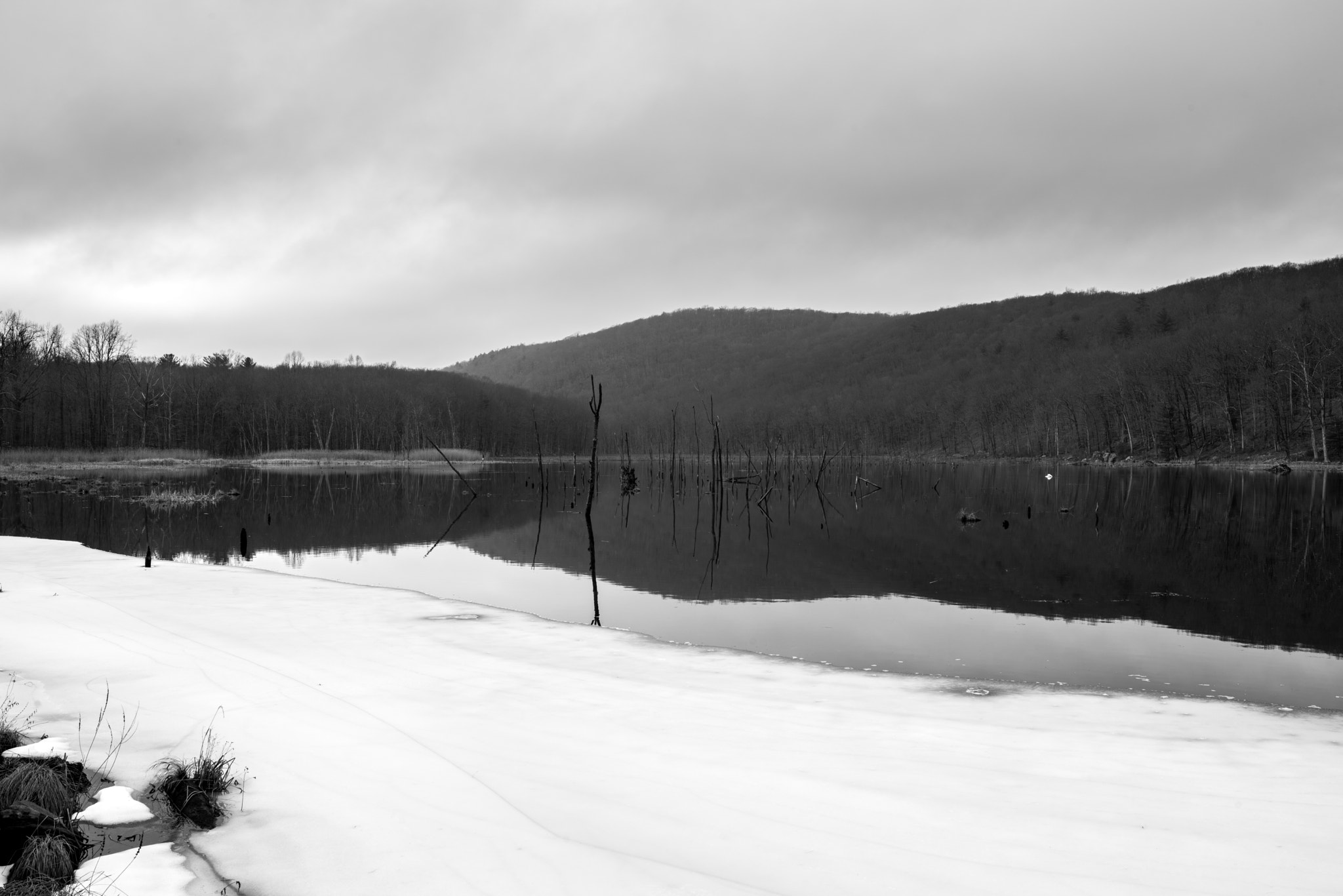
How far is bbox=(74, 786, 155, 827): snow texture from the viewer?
14.0 feet

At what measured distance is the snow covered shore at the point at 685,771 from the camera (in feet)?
12.3

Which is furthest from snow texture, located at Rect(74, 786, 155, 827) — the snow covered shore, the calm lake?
the calm lake

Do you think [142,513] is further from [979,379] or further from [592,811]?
[979,379]

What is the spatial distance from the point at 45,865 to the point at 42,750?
69.3 inches

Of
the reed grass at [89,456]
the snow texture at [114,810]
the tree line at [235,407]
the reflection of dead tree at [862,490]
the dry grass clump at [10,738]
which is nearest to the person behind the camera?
the snow texture at [114,810]

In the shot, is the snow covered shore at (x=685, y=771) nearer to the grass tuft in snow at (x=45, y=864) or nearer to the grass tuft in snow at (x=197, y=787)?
the grass tuft in snow at (x=197, y=787)

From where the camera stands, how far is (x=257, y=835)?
4.13 meters

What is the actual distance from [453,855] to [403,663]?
4199mm

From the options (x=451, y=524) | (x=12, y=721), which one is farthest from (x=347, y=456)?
(x=12, y=721)

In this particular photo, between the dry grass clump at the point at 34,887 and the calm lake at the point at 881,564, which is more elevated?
the dry grass clump at the point at 34,887

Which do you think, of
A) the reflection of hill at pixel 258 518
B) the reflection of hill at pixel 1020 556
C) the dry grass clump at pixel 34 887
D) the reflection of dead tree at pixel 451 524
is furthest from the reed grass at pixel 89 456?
the dry grass clump at pixel 34 887

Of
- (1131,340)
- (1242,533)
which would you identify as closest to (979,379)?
(1131,340)

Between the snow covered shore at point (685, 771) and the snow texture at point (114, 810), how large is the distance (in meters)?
0.29

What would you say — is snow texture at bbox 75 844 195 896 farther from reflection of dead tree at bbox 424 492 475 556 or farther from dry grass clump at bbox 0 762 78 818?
reflection of dead tree at bbox 424 492 475 556
